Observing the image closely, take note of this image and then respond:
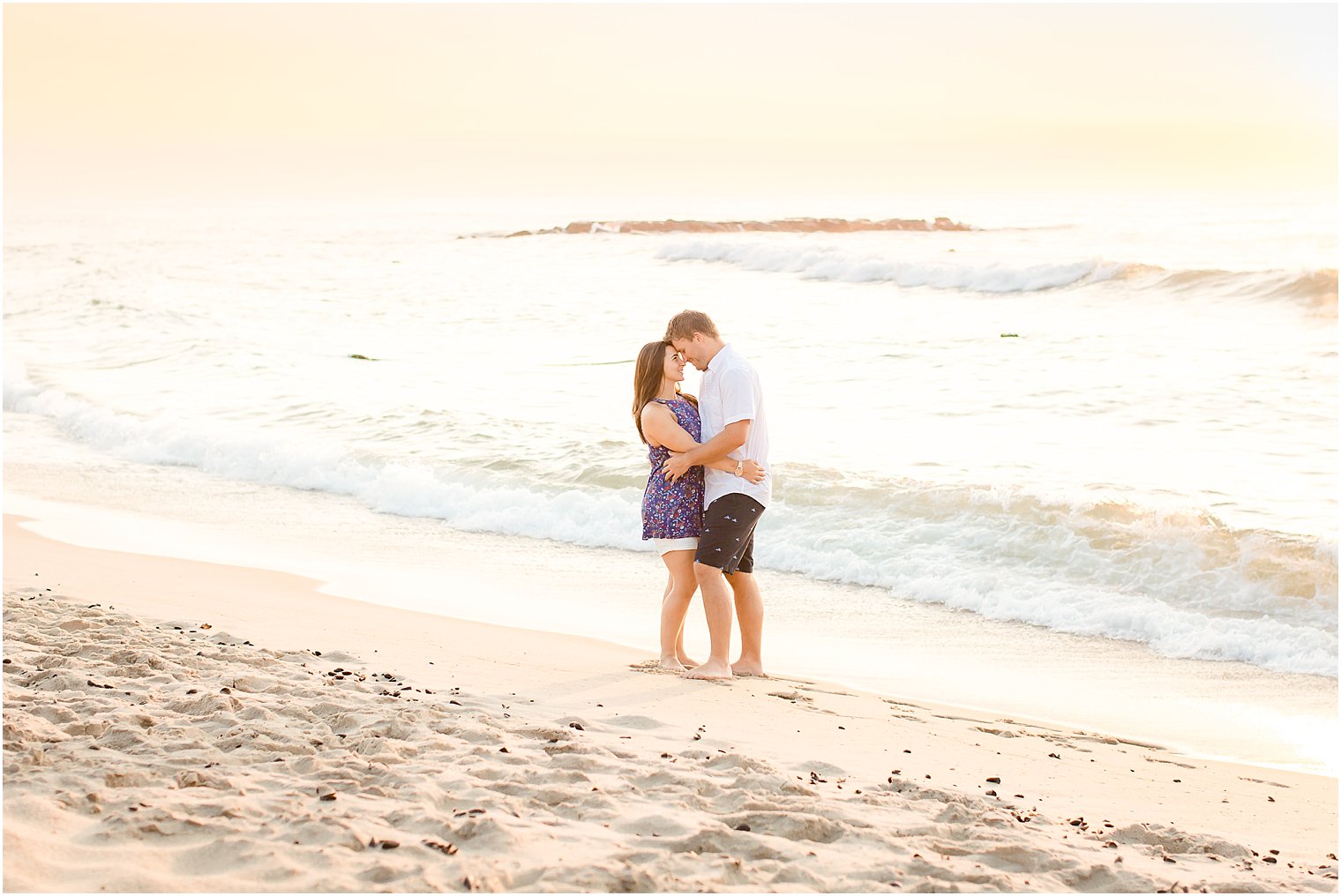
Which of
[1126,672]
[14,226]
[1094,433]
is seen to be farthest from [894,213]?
[1126,672]

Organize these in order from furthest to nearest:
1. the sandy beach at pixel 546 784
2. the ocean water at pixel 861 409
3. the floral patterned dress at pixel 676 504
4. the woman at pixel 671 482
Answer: the ocean water at pixel 861 409
the floral patterned dress at pixel 676 504
the woman at pixel 671 482
the sandy beach at pixel 546 784

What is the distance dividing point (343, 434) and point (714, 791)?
32.9 ft

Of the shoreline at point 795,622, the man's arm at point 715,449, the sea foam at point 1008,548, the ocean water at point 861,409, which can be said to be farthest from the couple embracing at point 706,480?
the sea foam at point 1008,548

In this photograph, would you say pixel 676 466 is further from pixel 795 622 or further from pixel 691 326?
pixel 795 622

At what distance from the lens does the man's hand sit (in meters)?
5.86

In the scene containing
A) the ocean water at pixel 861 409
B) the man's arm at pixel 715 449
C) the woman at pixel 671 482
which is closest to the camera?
the man's arm at pixel 715 449

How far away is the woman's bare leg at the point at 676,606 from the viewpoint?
6.11 meters

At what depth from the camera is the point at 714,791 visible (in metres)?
3.98

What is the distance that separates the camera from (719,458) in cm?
584

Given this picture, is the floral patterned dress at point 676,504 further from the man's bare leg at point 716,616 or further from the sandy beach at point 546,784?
the sandy beach at point 546,784

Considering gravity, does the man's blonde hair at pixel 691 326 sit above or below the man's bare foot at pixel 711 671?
above

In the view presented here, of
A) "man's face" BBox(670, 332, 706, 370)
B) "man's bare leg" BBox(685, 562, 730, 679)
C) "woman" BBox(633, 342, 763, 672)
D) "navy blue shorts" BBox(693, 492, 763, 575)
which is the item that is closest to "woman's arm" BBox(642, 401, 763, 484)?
"woman" BBox(633, 342, 763, 672)

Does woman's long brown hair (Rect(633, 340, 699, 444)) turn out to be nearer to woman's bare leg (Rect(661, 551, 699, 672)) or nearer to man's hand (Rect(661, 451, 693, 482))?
Result: man's hand (Rect(661, 451, 693, 482))

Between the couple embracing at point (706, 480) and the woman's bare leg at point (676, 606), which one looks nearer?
the couple embracing at point (706, 480)
